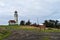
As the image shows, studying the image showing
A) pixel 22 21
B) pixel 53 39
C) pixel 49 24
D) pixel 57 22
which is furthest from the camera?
pixel 22 21

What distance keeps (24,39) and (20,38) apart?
100cm

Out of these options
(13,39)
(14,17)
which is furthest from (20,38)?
(14,17)

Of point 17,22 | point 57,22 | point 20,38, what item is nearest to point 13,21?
point 17,22

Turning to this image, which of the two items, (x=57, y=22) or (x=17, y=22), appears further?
(x=17, y=22)

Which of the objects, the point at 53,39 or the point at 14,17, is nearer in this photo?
the point at 53,39

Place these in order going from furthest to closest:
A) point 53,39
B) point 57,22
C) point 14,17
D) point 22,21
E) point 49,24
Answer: point 14,17, point 22,21, point 57,22, point 49,24, point 53,39

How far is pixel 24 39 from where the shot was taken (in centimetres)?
2952

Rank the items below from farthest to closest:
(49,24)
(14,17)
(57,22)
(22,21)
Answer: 1. (14,17)
2. (22,21)
3. (57,22)
4. (49,24)

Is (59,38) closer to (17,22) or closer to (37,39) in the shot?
(37,39)

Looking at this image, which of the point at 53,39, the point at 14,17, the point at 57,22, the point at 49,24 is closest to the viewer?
the point at 53,39

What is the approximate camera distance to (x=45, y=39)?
94.5ft

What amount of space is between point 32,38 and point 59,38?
3220 mm

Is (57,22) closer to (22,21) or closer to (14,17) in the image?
(22,21)

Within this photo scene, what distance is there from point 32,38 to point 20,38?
152 cm
